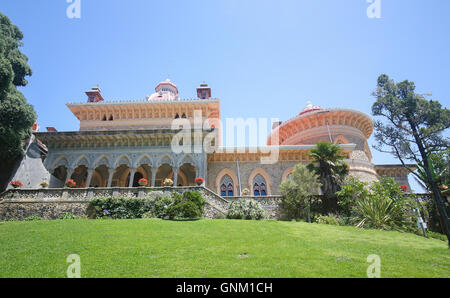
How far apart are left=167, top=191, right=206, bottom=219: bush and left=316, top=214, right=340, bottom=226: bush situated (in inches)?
267

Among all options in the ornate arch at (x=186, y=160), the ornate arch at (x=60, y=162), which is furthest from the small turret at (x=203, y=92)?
the ornate arch at (x=60, y=162)

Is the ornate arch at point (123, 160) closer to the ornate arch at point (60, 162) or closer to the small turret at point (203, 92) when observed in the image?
the ornate arch at point (60, 162)

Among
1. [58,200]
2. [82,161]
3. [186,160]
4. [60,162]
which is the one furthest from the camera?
[82,161]

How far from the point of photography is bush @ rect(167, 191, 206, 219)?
42.2ft

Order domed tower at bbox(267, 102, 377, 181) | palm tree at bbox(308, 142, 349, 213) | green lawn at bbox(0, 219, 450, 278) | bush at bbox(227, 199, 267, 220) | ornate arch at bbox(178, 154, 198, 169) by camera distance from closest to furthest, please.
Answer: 1. green lawn at bbox(0, 219, 450, 278)
2. bush at bbox(227, 199, 267, 220)
3. palm tree at bbox(308, 142, 349, 213)
4. ornate arch at bbox(178, 154, 198, 169)
5. domed tower at bbox(267, 102, 377, 181)

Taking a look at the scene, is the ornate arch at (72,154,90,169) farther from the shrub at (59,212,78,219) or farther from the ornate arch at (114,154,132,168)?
the shrub at (59,212,78,219)

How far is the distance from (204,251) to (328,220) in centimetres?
956

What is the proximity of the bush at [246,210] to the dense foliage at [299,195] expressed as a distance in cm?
186

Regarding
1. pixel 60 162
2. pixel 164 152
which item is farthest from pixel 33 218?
pixel 164 152

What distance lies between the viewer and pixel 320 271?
553 centimetres

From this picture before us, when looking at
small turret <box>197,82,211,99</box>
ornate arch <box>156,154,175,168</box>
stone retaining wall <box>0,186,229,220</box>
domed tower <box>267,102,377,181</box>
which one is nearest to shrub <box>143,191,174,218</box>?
stone retaining wall <box>0,186,229,220</box>

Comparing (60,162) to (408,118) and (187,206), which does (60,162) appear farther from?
(408,118)

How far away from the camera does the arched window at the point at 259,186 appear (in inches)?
826

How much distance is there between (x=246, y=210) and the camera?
14.6m
